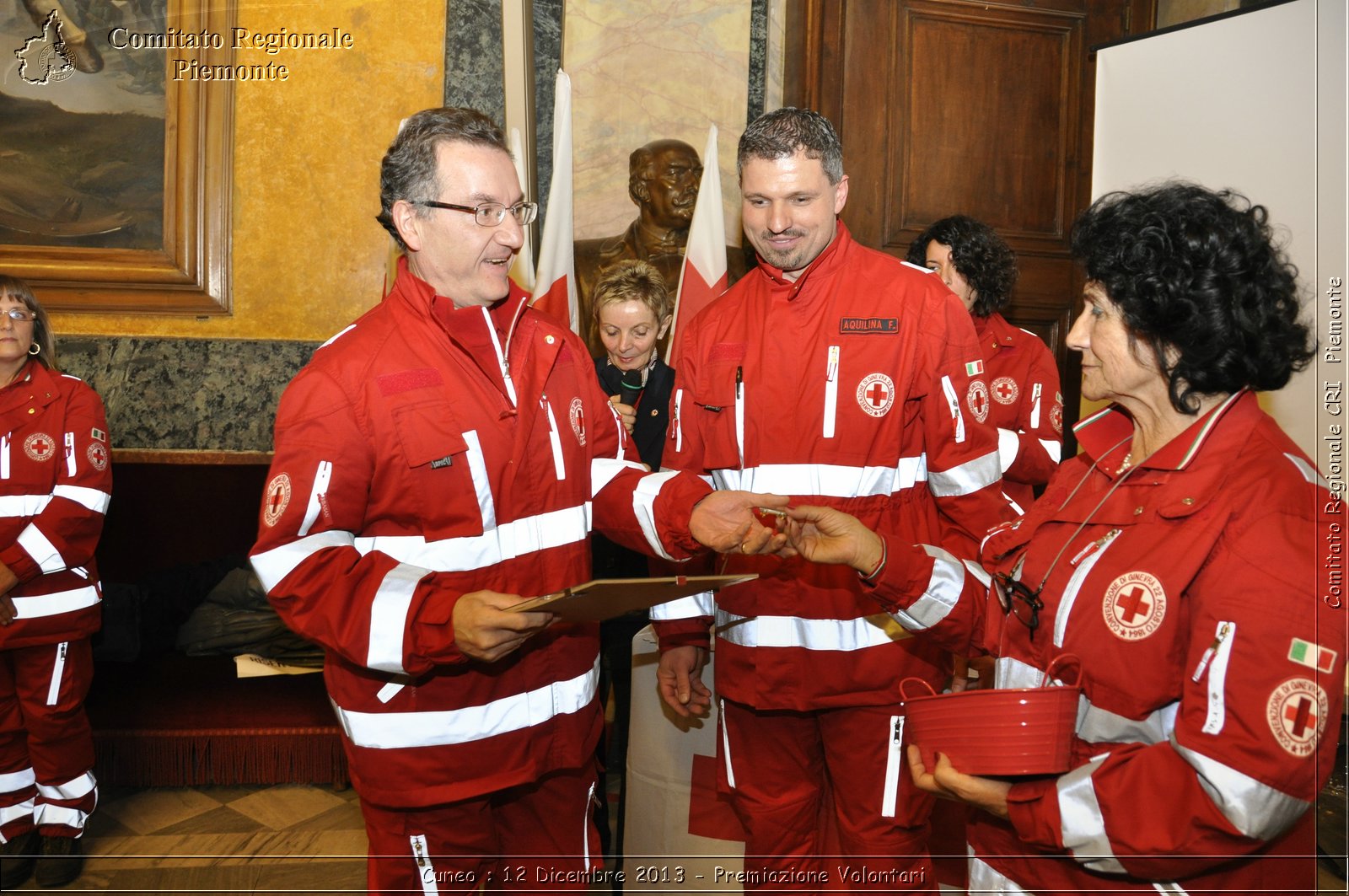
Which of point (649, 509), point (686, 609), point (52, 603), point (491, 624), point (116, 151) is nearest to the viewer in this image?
point (491, 624)

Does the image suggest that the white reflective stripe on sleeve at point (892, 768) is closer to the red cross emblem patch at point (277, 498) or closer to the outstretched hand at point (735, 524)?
the outstretched hand at point (735, 524)

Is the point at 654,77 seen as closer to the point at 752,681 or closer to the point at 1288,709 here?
the point at 752,681

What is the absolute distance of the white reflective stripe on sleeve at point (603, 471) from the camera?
2.28m

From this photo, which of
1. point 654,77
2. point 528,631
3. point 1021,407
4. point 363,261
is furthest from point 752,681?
point 654,77

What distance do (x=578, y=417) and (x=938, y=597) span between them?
2.69 feet

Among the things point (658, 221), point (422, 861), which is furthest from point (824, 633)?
point (658, 221)

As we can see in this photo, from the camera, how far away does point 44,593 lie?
337cm

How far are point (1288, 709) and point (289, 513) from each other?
1533 millimetres

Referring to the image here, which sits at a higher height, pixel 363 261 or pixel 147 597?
pixel 363 261

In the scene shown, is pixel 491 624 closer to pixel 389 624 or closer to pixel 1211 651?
pixel 389 624

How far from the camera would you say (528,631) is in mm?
1738

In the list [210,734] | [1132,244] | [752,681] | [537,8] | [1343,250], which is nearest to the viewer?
[1132,244]

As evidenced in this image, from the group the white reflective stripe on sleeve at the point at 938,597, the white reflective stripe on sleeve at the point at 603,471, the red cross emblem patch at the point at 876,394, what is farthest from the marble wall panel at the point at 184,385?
the white reflective stripe on sleeve at the point at 938,597

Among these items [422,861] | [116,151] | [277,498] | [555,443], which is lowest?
[422,861]
